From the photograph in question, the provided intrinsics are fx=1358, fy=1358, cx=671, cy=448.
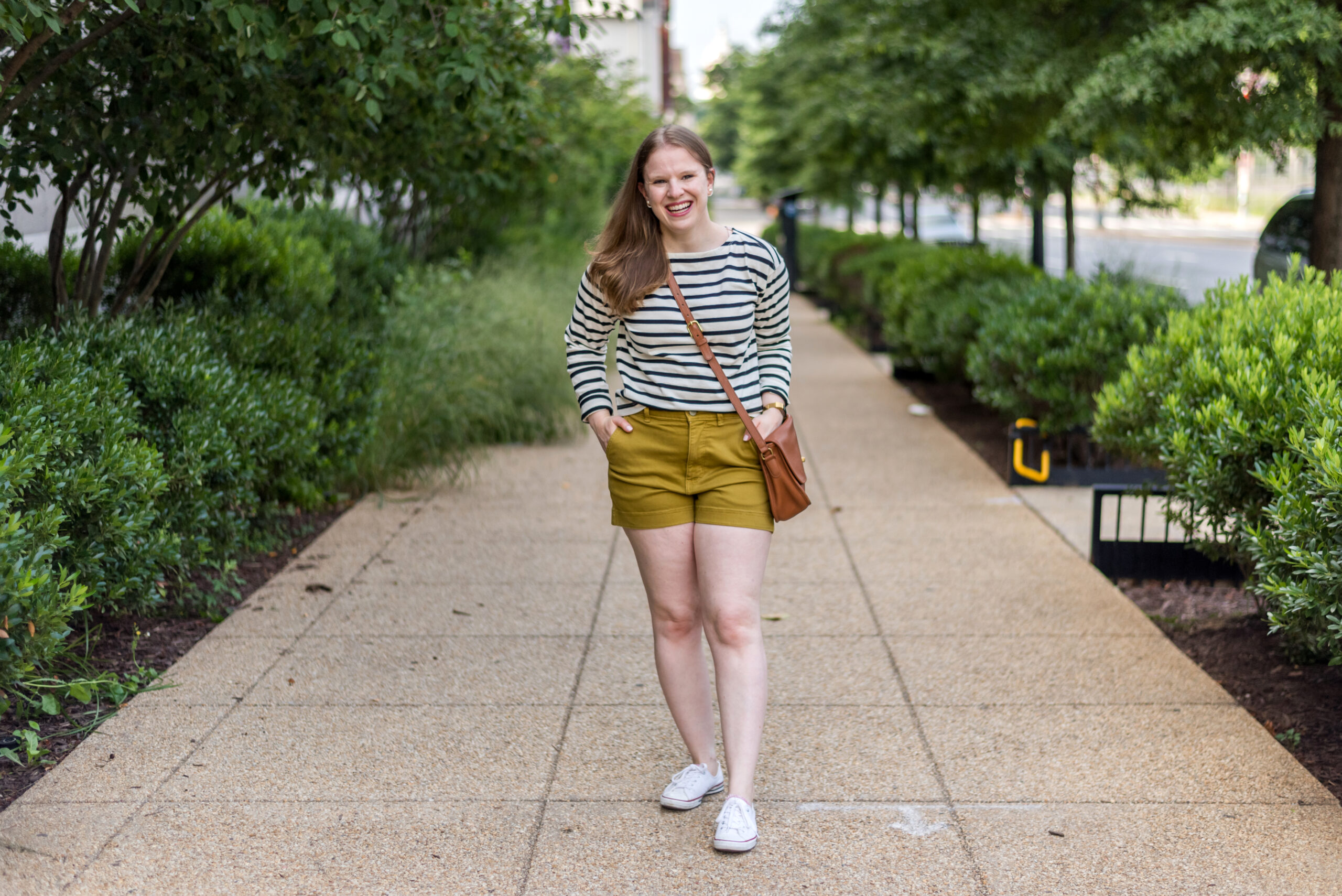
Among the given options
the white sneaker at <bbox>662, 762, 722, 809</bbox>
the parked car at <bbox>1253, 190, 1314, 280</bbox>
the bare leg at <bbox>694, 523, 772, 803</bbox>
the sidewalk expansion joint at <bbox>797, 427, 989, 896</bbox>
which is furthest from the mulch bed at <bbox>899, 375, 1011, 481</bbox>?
the bare leg at <bbox>694, 523, 772, 803</bbox>

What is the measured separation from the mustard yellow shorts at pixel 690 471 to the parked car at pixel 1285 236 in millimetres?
8627

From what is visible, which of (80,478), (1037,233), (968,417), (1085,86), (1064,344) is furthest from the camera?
(1037,233)

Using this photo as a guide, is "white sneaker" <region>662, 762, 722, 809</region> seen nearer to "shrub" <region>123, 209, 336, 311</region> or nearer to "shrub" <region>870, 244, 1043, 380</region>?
"shrub" <region>123, 209, 336, 311</region>

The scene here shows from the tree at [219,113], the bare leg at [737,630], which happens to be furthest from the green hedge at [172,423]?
the bare leg at [737,630]

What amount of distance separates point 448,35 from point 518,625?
2.35 m

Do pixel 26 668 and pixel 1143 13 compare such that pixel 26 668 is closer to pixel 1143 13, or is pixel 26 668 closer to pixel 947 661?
pixel 947 661

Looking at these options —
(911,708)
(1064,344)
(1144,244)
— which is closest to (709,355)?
(911,708)

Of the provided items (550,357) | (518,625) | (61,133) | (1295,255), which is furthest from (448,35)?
(550,357)

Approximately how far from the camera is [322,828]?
11.9ft

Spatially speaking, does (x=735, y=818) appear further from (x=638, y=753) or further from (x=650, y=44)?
(x=650, y=44)

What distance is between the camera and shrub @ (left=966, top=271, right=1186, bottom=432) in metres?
7.86

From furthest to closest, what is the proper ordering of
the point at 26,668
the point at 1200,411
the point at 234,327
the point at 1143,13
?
the point at 1143,13
the point at 234,327
the point at 1200,411
the point at 26,668

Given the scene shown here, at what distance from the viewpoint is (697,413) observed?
11.4 ft

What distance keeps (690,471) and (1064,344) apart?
5.19 meters
